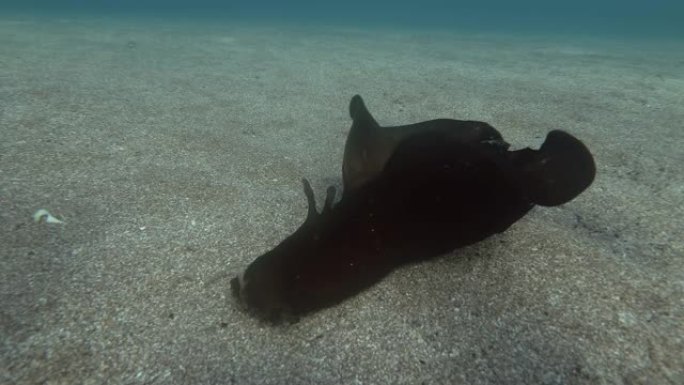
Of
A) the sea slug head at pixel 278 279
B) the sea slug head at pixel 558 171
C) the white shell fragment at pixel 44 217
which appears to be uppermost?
the sea slug head at pixel 558 171

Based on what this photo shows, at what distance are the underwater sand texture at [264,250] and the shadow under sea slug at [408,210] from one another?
0.62 ft

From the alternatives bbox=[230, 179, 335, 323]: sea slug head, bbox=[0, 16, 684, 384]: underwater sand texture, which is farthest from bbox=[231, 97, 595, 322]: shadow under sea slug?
bbox=[0, 16, 684, 384]: underwater sand texture

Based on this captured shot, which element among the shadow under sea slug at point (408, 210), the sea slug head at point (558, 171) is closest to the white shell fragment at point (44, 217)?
the shadow under sea slug at point (408, 210)

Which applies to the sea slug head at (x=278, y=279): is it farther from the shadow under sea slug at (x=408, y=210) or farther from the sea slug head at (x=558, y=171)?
the sea slug head at (x=558, y=171)

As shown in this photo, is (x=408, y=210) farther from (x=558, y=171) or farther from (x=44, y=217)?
(x=44, y=217)

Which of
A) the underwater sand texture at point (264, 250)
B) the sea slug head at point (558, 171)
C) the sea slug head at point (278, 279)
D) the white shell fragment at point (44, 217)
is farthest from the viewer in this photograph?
the white shell fragment at point (44, 217)

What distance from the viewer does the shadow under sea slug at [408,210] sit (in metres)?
2.38

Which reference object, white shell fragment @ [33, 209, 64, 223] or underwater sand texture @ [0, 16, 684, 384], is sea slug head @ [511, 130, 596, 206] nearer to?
underwater sand texture @ [0, 16, 684, 384]

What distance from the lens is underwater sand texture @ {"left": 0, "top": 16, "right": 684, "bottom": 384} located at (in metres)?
2.18

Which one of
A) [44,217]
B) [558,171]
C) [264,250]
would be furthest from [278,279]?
[44,217]

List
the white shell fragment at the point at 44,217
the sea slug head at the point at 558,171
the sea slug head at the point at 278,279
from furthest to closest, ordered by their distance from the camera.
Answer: the white shell fragment at the point at 44,217
the sea slug head at the point at 558,171
the sea slug head at the point at 278,279

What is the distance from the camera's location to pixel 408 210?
99.8 inches

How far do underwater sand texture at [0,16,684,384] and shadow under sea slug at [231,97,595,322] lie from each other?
0.19m

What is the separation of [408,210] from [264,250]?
3.94 feet
